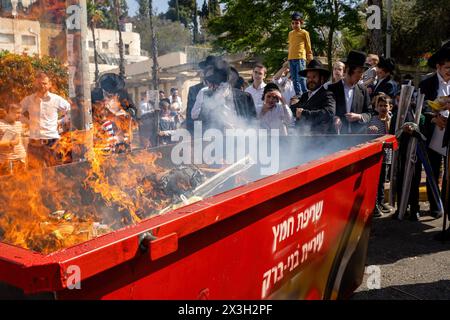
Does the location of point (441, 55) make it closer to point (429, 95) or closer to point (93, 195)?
point (429, 95)

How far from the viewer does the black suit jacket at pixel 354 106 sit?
5410 millimetres

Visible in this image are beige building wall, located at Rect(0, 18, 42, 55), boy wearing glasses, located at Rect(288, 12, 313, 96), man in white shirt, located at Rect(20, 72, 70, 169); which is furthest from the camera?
beige building wall, located at Rect(0, 18, 42, 55)

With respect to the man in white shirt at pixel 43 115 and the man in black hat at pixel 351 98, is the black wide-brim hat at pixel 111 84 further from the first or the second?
the man in black hat at pixel 351 98

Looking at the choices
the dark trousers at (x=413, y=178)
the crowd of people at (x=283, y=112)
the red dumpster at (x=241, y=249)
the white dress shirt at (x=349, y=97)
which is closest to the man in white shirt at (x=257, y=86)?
the crowd of people at (x=283, y=112)

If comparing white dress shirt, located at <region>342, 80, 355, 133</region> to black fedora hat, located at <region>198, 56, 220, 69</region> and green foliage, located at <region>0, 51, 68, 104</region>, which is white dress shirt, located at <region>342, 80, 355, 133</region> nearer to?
black fedora hat, located at <region>198, 56, 220, 69</region>

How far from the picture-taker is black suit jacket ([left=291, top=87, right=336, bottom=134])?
4.91 meters

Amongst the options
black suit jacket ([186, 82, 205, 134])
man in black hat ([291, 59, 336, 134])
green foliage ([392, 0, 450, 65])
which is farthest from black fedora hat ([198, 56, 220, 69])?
green foliage ([392, 0, 450, 65])

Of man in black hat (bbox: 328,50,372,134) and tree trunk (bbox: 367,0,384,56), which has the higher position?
tree trunk (bbox: 367,0,384,56)

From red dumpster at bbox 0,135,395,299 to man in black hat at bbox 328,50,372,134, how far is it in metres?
1.95

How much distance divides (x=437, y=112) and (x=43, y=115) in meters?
5.00

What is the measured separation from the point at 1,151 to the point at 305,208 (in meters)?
4.16

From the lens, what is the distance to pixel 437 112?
5152mm
